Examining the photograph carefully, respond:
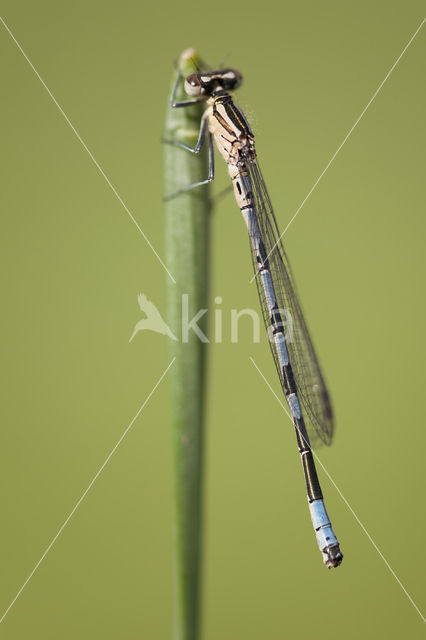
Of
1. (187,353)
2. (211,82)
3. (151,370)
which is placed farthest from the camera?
(151,370)

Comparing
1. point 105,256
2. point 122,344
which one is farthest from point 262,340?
point 105,256

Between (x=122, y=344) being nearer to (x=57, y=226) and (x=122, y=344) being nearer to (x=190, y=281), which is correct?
(x=57, y=226)

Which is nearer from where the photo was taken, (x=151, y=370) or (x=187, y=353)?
(x=187, y=353)

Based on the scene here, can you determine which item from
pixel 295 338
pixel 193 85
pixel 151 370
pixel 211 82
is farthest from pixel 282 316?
pixel 193 85

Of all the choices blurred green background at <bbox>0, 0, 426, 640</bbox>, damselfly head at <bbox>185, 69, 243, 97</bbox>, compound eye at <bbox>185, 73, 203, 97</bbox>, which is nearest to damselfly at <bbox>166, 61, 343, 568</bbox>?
damselfly head at <bbox>185, 69, 243, 97</bbox>

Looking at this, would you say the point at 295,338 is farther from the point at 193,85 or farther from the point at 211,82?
the point at 193,85

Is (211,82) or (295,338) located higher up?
(211,82)

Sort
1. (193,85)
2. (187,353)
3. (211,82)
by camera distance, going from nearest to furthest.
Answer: (187,353) < (193,85) < (211,82)

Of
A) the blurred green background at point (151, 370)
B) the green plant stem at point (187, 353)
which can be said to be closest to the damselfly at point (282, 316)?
the blurred green background at point (151, 370)
